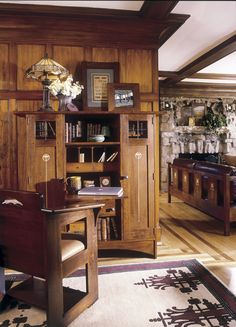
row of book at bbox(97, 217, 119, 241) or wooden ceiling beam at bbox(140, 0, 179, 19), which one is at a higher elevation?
wooden ceiling beam at bbox(140, 0, 179, 19)

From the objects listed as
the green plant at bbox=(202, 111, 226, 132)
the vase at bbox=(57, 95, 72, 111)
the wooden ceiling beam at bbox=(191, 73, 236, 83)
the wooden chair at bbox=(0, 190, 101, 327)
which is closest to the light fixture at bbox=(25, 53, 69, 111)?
the vase at bbox=(57, 95, 72, 111)

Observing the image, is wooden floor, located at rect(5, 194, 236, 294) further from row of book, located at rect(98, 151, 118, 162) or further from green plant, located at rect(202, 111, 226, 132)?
green plant, located at rect(202, 111, 226, 132)

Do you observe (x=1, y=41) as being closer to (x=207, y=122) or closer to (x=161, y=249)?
(x=161, y=249)

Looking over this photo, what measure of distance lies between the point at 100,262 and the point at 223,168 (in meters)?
2.21

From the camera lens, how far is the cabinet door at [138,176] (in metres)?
3.46

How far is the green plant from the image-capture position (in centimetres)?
835

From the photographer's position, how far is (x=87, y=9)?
3430mm

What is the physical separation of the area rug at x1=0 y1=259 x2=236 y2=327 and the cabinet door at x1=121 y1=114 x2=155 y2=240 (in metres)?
0.50

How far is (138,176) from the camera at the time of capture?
350cm

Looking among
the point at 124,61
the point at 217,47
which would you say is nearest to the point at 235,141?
the point at 217,47

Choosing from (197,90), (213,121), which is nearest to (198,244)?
(213,121)

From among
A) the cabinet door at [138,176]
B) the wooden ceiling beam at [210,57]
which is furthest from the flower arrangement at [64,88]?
the wooden ceiling beam at [210,57]

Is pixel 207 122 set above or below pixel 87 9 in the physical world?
below

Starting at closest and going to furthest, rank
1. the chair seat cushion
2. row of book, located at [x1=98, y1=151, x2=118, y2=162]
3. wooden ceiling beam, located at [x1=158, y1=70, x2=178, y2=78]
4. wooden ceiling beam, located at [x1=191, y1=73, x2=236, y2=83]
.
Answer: the chair seat cushion, row of book, located at [x1=98, y1=151, x2=118, y2=162], wooden ceiling beam, located at [x1=158, y1=70, x2=178, y2=78], wooden ceiling beam, located at [x1=191, y1=73, x2=236, y2=83]
